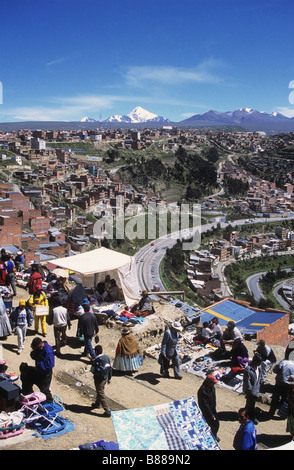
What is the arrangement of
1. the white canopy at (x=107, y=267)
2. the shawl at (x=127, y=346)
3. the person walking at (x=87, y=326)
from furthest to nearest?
the white canopy at (x=107, y=267) < the person walking at (x=87, y=326) < the shawl at (x=127, y=346)

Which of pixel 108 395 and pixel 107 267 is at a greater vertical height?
pixel 107 267

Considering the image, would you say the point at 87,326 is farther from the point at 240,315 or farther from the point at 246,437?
the point at 240,315

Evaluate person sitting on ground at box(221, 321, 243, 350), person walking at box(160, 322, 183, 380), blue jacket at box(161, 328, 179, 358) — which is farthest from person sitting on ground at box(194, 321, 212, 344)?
blue jacket at box(161, 328, 179, 358)

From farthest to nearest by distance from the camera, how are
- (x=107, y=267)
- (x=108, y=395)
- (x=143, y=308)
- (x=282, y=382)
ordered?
(x=107, y=267)
(x=143, y=308)
(x=108, y=395)
(x=282, y=382)

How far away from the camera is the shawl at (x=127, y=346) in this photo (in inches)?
124

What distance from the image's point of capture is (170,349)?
326 centimetres

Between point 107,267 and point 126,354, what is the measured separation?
1537mm

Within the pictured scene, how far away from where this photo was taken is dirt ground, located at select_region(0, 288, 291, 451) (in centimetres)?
229

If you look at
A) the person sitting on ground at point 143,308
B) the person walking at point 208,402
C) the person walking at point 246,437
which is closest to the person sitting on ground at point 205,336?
the person sitting on ground at point 143,308

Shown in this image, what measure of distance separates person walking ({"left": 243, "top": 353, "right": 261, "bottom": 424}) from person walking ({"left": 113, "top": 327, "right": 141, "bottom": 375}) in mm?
920

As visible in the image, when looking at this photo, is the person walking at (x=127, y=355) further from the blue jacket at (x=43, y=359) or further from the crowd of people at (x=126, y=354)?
the blue jacket at (x=43, y=359)

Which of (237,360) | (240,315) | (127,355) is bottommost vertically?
(240,315)

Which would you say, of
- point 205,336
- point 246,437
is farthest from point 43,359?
point 205,336
